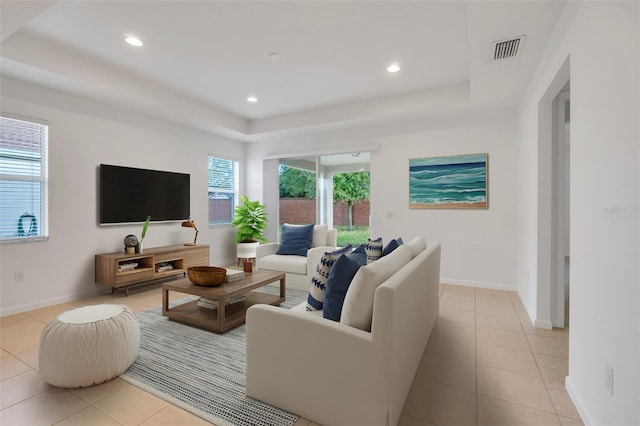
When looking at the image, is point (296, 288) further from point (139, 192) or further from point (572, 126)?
point (572, 126)

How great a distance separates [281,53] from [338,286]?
2520mm

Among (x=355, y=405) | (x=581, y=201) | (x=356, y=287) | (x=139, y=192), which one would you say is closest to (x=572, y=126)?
(x=581, y=201)

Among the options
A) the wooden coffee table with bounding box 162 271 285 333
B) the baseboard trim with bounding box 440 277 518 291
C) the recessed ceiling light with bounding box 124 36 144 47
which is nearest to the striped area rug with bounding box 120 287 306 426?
Answer: the wooden coffee table with bounding box 162 271 285 333

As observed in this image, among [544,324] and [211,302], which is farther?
[211,302]

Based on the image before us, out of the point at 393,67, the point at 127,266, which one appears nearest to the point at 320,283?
the point at 393,67

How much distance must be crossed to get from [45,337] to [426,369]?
2522 millimetres

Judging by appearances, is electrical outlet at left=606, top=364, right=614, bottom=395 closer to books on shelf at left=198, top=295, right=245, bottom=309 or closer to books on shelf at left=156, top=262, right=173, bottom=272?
books on shelf at left=198, top=295, right=245, bottom=309

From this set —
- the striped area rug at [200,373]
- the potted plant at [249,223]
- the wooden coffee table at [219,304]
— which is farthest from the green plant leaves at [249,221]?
the striped area rug at [200,373]

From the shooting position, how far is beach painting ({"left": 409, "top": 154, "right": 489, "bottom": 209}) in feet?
14.3

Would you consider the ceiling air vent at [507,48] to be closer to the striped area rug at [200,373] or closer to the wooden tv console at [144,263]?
the striped area rug at [200,373]

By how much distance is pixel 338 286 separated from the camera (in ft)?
5.86

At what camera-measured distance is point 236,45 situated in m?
2.99

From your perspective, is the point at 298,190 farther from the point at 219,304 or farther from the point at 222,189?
the point at 219,304

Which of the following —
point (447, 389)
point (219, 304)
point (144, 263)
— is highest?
point (144, 263)
